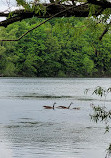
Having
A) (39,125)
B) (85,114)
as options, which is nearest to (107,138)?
(39,125)

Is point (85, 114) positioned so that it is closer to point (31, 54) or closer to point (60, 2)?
point (60, 2)

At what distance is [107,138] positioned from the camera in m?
20.8

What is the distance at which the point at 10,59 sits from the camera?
10950cm

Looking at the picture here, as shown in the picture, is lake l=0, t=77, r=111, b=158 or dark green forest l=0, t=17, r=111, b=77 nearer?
lake l=0, t=77, r=111, b=158

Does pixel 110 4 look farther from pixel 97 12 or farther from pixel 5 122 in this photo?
pixel 5 122

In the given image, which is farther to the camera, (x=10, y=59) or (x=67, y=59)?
(x=67, y=59)

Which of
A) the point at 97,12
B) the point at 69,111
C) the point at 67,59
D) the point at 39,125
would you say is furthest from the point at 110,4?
the point at 67,59

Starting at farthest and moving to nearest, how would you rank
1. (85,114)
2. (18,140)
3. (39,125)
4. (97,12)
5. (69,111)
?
(69,111), (85,114), (39,125), (18,140), (97,12)

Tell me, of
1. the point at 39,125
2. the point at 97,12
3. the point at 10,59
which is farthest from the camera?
the point at 10,59

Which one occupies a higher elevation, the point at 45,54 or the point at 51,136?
the point at 51,136

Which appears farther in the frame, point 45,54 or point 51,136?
point 45,54

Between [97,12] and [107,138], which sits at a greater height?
[97,12]

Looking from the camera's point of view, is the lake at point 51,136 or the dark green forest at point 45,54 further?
the dark green forest at point 45,54

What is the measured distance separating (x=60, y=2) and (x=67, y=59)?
111513mm
